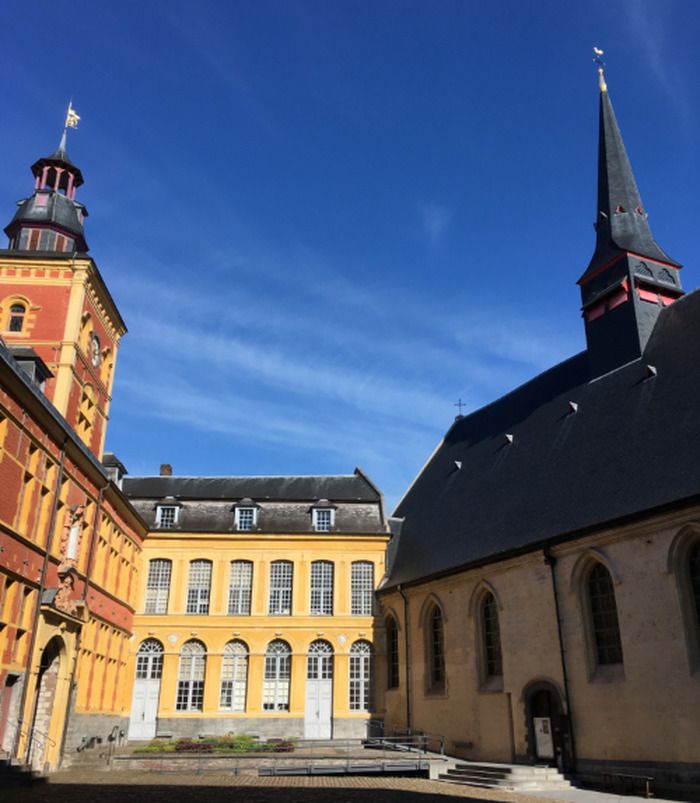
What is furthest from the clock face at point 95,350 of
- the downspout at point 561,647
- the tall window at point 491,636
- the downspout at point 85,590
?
the downspout at point 561,647

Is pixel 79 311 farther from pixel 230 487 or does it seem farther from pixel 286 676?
pixel 286 676

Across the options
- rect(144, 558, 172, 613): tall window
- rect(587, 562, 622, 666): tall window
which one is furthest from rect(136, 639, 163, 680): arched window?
rect(587, 562, 622, 666): tall window

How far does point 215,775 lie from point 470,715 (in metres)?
7.83

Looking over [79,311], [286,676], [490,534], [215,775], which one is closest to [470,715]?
[490,534]

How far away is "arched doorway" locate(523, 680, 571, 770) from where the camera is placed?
18172 mm

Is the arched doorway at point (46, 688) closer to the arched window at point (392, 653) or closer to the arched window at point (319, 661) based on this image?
the arched window at point (319, 661)

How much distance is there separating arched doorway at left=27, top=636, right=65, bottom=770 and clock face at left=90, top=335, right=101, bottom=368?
1084cm

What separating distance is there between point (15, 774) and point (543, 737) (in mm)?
13054

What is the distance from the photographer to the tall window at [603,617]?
17547mm

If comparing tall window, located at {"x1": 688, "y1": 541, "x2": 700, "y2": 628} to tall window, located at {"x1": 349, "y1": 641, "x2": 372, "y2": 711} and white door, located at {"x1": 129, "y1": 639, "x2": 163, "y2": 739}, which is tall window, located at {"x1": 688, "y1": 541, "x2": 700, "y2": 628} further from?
white door, located at {"x1": 129, "y1": 639, "x2": 163, "y2": 739}

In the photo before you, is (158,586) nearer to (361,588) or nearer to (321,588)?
(321,588)

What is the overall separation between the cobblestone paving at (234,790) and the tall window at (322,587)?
10.6 meters

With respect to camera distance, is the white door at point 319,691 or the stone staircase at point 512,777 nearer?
the stone staircase at point 512,777

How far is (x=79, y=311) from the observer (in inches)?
974
